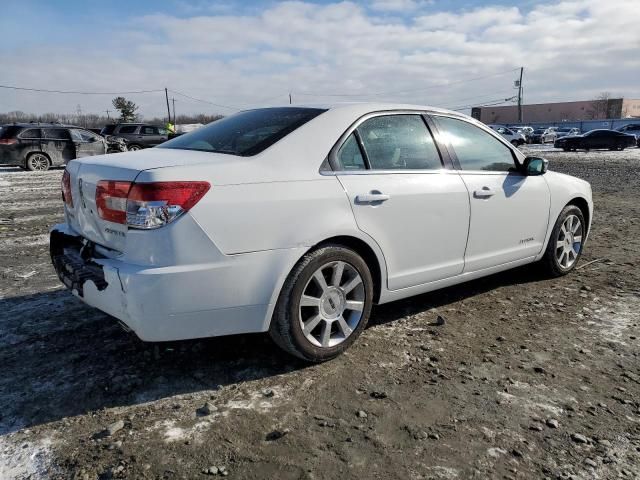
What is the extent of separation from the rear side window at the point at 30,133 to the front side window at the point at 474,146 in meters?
16.8

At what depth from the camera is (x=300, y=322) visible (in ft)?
9.86

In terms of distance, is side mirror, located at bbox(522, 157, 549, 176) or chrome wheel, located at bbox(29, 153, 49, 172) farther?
chrome wheel, located at bbox(29, 153, 49, 172)

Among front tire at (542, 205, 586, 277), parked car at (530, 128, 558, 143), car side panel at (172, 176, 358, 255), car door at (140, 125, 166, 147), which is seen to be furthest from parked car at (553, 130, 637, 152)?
car side panel at (172, 176, 358, 255)

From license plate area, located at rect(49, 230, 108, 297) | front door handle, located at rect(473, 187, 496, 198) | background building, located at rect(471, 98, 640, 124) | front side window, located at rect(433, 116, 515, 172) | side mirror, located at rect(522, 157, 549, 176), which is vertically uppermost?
background building, located at rect(471, 98, 640, 124)

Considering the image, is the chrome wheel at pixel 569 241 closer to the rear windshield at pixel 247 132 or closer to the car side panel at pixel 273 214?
the car side panel at pixel 273 214

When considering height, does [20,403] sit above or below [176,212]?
below

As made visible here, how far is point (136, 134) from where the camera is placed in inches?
890

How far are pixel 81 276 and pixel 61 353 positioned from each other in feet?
2.45

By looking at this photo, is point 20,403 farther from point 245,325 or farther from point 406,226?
point 406,226

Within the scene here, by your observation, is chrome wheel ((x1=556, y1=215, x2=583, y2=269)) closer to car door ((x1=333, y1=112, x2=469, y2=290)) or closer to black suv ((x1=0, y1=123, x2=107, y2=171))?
car door ((x1=333, y1=112, x2=469, y2=290))

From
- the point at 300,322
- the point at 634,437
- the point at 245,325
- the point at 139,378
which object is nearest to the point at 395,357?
the point at 300,322

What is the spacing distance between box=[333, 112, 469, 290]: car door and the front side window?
0.20 metres

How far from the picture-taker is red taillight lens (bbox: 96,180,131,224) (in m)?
2.64

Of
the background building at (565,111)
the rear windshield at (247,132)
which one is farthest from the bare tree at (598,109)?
the rear windshield at (247,132)
